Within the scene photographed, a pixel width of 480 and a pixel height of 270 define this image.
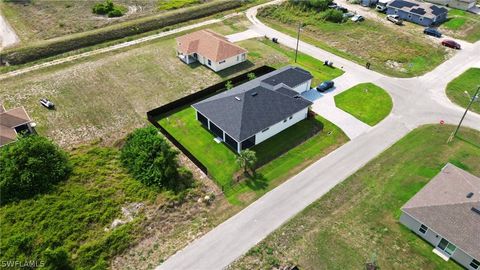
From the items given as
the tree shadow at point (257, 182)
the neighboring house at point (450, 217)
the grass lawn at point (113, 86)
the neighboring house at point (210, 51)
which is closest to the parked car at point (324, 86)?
the grass lawn at point (113, 86)

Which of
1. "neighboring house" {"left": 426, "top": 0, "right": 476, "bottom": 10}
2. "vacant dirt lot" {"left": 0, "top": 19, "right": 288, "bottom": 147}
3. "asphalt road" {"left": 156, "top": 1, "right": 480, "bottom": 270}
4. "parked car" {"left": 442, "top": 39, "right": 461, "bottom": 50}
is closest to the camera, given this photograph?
"asphalt road" {"left": 156, "top": 1, "right": 480, "bottom": 270}

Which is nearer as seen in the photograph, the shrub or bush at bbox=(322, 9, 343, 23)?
the shrub

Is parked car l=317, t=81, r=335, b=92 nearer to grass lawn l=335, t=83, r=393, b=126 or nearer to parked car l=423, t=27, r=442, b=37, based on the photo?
grass lawn l=335, t=83, r=393, b=126

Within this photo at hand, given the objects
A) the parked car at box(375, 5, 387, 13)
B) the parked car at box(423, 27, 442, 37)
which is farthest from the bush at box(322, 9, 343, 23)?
the parked car at box(423, 27, 442, 37)

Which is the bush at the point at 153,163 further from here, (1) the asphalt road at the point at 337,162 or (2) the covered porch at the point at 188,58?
(2) the covered porch at the point at 188,58

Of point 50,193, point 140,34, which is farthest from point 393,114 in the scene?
point 140,34

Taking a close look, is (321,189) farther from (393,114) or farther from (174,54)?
(174,54)

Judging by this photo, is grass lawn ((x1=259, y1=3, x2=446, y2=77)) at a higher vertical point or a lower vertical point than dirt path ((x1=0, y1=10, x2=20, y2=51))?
higher
